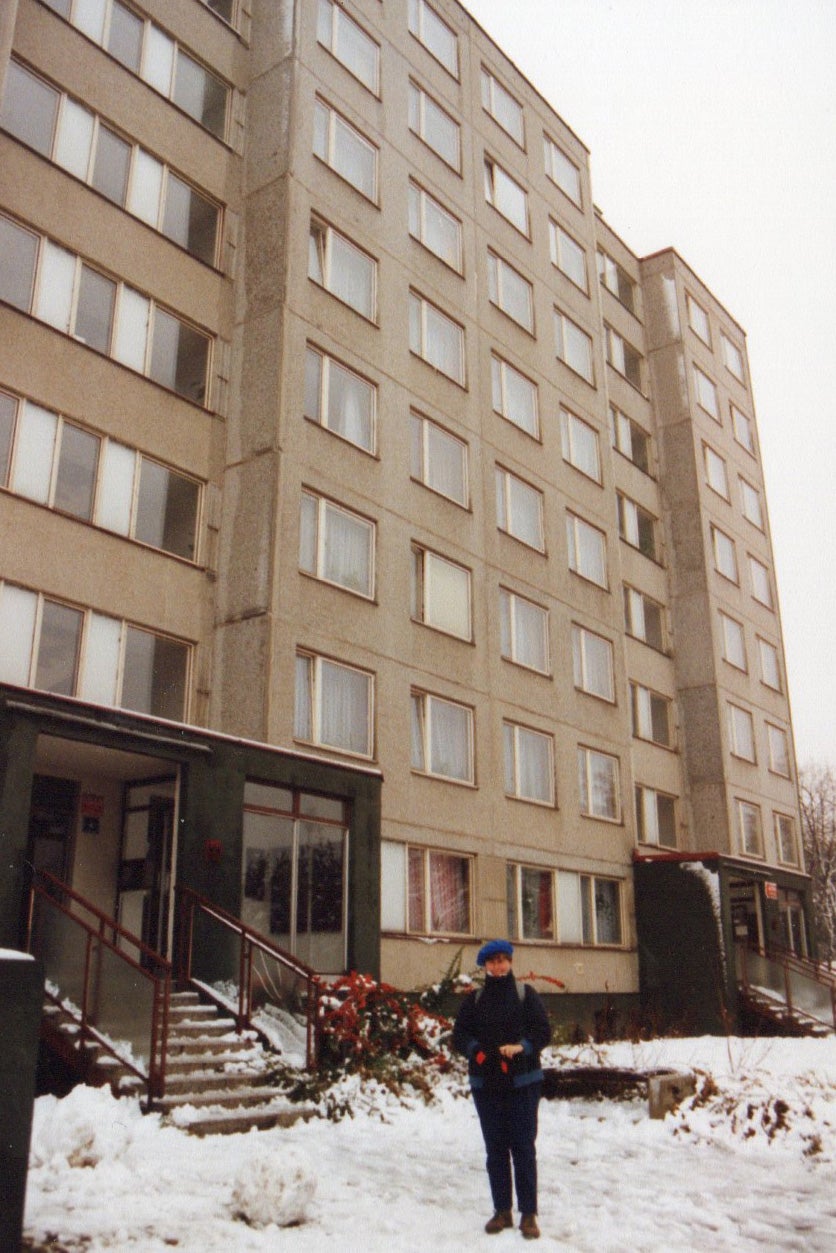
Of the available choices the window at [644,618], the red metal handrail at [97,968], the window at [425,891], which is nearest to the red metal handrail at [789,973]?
the window at [425,891]

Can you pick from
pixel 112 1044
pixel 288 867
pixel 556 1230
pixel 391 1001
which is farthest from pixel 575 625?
pixel 556 1230

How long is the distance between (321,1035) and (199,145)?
634 inches

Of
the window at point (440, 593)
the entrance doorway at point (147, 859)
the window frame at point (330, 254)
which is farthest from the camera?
the window at point (440, 593)

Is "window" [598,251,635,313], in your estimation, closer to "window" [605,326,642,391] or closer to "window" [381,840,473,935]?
"window" [605,326,642,391]

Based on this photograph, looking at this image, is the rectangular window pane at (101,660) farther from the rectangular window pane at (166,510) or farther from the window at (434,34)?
the window at (434,34)

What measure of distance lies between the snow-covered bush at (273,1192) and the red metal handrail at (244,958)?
4.64 m

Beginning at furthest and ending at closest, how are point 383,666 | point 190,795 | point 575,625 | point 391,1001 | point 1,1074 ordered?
point 575,625, point 383,666, point 190,795, point 391,1001, point 1,1074

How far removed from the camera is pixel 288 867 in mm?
15758

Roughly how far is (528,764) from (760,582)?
17.2 meters

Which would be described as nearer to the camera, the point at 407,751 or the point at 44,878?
the point at 44,878

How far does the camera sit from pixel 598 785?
25.1m

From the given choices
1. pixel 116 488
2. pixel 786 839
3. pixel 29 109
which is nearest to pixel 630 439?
pixel 786 839

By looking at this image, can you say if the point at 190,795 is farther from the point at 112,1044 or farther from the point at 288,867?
the point at 112,1044

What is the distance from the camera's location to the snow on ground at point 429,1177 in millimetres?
6652
